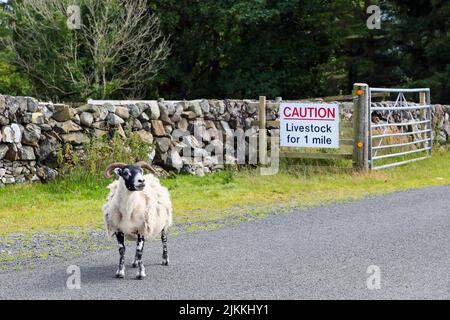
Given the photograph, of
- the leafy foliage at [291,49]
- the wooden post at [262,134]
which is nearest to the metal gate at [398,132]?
the wooden post at [262,134]

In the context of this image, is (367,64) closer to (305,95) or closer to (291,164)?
(305,95)

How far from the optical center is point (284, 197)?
15.0m

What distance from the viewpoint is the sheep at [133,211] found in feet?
27.1

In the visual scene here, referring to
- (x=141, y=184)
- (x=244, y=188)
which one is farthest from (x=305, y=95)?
(x=141, y=184)

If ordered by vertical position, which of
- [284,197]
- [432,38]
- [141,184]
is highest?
[432,38]

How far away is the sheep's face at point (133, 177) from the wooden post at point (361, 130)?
10.6 metres

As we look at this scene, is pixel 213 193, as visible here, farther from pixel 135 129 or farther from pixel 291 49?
pixel 291 49

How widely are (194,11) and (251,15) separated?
3438 millimetres
